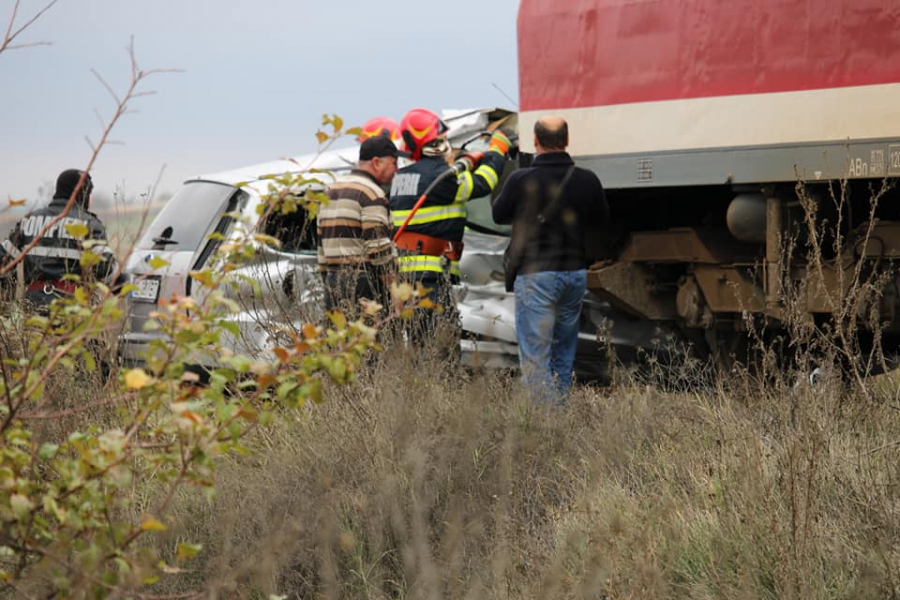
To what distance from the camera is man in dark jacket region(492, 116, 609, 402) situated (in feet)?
24.0

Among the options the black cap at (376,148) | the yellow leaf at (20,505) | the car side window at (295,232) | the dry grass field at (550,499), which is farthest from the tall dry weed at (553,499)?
the car side window at (295,232)

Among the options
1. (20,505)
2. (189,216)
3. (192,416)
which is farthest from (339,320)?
(189,216)

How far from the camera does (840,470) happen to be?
14.6 ft

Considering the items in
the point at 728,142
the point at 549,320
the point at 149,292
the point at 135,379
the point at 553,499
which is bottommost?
the point at 553,499

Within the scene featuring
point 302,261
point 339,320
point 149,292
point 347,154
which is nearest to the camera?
point 339,320

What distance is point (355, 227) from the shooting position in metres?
7.18

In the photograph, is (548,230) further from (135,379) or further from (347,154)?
(135,379)

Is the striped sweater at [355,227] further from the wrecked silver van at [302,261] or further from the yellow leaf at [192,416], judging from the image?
the yellow leaf at [192,416]

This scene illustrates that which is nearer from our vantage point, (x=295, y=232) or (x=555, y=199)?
(x=555, y=199)

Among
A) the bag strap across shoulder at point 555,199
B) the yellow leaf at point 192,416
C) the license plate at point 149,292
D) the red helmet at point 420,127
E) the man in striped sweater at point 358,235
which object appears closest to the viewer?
the yellow leaf at point 192,416

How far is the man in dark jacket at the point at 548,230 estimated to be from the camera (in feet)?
24.0

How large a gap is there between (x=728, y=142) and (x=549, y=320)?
150 centimetres

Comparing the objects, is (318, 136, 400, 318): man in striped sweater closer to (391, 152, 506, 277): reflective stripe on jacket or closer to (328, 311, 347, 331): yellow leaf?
(391, 152, 506, 277): reflective stripe on jacket

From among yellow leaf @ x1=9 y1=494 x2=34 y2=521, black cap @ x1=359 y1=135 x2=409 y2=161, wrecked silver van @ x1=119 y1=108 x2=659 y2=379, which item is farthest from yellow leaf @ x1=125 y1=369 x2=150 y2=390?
wrecked silver van @ x1=119 y1=108 x2=659 y2=379
